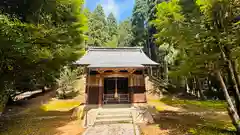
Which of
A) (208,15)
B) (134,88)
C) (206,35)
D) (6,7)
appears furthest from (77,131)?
(208,15)

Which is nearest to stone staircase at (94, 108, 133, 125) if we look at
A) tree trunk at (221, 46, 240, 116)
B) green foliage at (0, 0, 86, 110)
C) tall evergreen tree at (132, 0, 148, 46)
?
green foliage at (0, 0, 86, 110)

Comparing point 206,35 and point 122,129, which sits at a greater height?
point 206,35

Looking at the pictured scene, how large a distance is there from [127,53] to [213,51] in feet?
26.6

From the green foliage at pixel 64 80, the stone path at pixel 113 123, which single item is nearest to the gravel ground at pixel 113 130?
the stone path at pixel 113 123

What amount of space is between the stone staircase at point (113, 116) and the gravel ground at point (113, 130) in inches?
20.3

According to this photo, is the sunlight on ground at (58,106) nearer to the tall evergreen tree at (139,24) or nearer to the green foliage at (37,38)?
the green foliage at (37,38)

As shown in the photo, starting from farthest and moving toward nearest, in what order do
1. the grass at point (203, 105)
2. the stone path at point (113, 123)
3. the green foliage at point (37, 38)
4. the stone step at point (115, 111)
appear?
the grass at point (203, 105) → the stone step at point (115, 111) → the stone path at point (113, 123) → the green foliage at point (37, 38)

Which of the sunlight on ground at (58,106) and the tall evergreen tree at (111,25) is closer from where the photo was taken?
the sunlight on ground at (58,106)

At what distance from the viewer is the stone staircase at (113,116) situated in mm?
8781

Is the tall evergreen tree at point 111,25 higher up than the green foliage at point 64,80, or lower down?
higher up

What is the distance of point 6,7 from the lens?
7270 millimetres

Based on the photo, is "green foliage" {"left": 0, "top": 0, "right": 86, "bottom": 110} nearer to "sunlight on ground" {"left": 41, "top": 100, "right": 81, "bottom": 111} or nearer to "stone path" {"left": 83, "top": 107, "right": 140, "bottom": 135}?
"stone path" {"left": 83, "top": 107, "right": 140, "bottom": 135}

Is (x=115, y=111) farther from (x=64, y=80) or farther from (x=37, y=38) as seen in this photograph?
(x=64, y=80)

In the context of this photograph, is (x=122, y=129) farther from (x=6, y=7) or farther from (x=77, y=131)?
(x=6, y=7)
